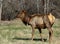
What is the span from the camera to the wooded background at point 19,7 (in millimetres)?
34281

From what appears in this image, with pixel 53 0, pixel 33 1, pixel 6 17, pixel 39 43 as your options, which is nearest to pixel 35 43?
pixel 39 43

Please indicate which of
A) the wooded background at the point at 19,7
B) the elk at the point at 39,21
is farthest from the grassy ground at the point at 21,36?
the wooded background at the point at 19,7

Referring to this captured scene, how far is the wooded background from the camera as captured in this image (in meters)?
34.3

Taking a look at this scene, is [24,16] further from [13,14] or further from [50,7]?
[50,7]

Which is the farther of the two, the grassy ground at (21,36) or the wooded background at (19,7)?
the wooded background at (19,7)

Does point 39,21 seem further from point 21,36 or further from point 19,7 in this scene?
point 19,7

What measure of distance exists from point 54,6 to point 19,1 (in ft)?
15.9

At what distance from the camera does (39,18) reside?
612 inches

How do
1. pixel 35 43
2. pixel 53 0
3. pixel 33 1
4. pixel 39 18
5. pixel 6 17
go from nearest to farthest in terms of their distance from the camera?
1. pixel 35 43
2. pixel 39 18
3. pixel 6 17
4. pixel 33 1
5. pixel 53 0

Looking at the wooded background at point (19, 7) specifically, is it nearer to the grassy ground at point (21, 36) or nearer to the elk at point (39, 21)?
the grassy ground at point (21, 36)

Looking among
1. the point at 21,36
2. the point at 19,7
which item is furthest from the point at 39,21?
the point at 19,7

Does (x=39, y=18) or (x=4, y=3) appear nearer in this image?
(x=39, y=18)

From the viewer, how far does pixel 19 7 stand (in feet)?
117

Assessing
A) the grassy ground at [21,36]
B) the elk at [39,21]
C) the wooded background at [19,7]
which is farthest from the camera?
the wooded background at [19,7]
